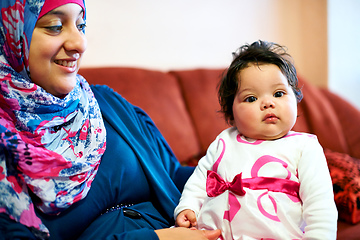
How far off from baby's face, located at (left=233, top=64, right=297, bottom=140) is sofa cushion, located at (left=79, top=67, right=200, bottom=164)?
2.62ft

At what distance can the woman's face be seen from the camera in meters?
1.09

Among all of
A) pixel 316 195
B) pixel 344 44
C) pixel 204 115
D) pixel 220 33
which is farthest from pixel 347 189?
pixel 344 44

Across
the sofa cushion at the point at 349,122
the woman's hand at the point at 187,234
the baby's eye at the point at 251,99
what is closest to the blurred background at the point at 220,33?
the sofa cushion at the point at 349,122

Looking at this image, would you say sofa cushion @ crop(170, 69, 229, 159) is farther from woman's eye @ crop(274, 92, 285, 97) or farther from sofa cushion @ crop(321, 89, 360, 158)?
woman's eye @ crop(274, 92, 285, 97)

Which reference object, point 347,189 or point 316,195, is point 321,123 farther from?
point 316,195

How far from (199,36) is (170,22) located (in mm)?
277

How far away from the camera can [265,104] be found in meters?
1.13

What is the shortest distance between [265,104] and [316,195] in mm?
308

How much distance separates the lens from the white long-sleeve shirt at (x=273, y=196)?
999mm

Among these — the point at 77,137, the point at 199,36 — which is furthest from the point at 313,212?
the point at 199,36

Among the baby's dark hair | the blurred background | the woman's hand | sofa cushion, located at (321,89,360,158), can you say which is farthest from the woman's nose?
sofa cushion, located at (321,89,360,158)

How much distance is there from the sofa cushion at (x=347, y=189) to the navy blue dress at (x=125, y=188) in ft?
2.21

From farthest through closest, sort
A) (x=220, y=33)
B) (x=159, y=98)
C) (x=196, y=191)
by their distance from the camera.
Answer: (x=220, y=33) < (x=159, y=98) < (x=196, y=191)

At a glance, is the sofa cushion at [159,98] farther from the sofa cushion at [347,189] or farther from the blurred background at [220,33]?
the sofa cushion at [347,189]
